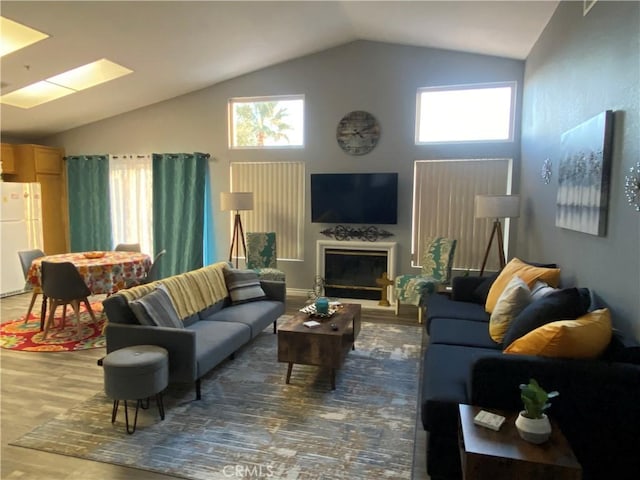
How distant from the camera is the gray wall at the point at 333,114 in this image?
5422 millimetres

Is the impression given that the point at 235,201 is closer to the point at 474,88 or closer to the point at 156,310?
the point at 156,310

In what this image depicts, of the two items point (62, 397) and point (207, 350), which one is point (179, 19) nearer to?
point (207, 350)

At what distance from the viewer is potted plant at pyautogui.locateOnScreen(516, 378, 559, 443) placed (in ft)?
5.57

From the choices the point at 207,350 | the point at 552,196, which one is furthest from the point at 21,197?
the point at 552,196

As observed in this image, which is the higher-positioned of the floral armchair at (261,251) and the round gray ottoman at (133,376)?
the floral armchair at (261,251)

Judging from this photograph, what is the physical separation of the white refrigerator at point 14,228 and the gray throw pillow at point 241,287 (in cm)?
377

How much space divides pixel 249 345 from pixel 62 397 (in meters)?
1.57

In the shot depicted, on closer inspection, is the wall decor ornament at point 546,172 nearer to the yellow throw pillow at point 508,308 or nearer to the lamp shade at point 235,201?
the yellow throw pillow at point 508,308

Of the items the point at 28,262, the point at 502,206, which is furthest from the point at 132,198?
the point at 502,206

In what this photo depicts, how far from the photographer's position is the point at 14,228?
5883 millimetres

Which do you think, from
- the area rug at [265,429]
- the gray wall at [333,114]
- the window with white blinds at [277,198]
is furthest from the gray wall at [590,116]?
the window with white blinds at [277,198]

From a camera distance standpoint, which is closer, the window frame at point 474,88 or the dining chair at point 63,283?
the dining chair at point 63,283

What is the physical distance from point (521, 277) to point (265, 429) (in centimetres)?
226

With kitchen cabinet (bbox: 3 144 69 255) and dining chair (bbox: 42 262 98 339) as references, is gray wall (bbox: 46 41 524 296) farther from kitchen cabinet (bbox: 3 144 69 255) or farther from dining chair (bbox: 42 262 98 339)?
dining chair (bbox: 42 262 98 339)
